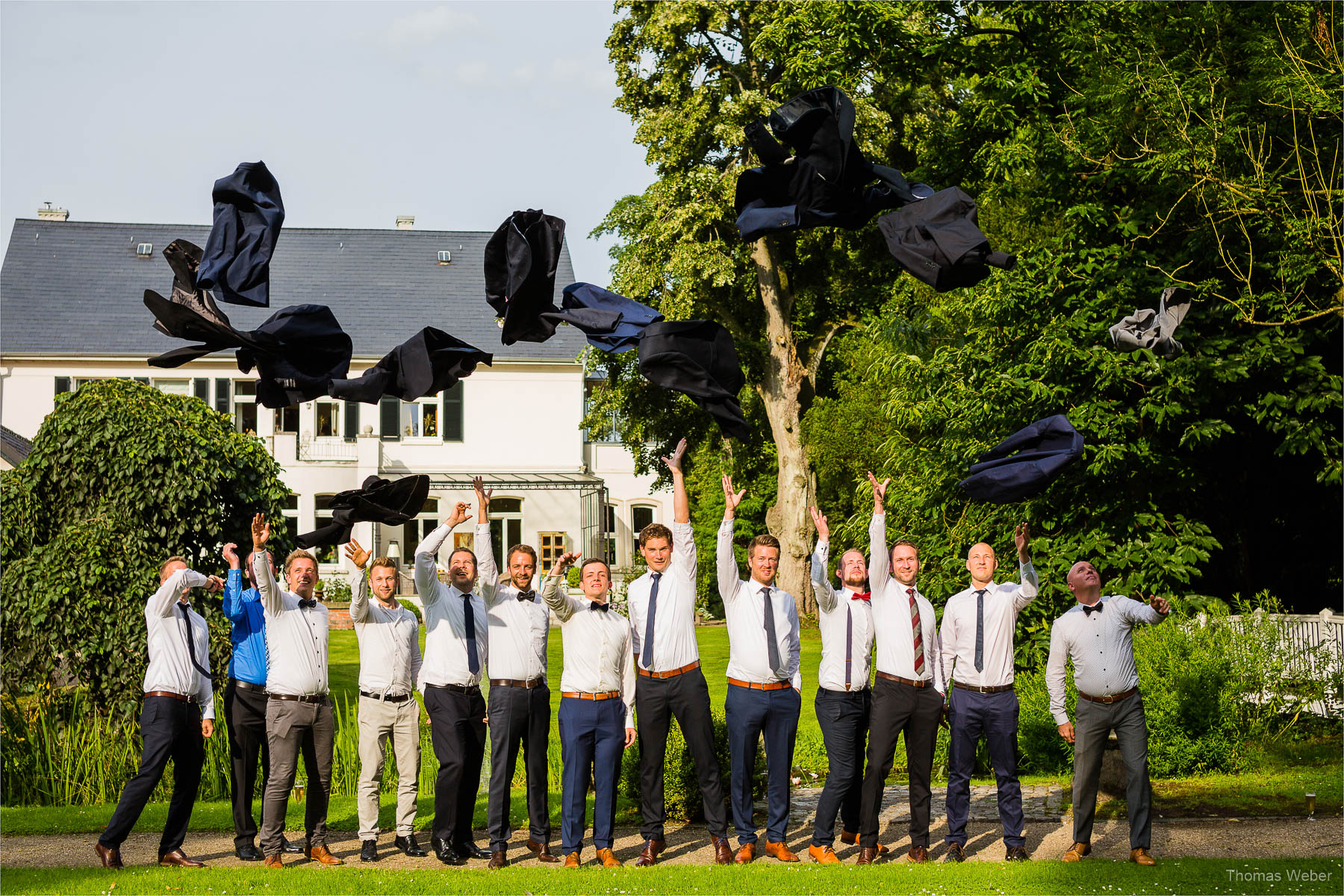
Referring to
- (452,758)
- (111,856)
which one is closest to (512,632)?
(452,758)

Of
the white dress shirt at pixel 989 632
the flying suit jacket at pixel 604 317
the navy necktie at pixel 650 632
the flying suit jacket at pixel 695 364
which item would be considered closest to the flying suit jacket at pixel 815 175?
the flying suit jacket at pixel 695 364

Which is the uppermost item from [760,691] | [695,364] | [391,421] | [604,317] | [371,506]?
[391,421]

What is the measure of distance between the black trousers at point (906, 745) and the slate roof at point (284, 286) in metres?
29.8

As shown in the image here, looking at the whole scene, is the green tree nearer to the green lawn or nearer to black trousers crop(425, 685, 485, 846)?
the green lawn

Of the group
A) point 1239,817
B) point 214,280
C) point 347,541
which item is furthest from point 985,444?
point 214,280

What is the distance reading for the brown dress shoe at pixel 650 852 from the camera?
8.12 m

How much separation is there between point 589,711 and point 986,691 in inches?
102

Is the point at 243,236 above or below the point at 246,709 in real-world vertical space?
above

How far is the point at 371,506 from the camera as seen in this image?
8203 millimetres

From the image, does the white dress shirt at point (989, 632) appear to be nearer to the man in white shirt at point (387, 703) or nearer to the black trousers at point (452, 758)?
the black trousers at point (452, 758)

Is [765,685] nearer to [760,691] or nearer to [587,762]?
[760,691]

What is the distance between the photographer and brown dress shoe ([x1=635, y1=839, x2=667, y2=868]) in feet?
26.7

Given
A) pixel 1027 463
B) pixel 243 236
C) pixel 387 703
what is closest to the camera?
pixel 243 236

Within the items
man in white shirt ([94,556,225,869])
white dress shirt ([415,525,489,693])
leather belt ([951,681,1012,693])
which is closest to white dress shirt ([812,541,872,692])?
leather belt ([951,681,1012,693])
